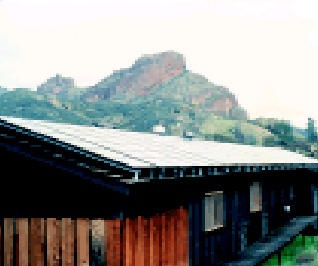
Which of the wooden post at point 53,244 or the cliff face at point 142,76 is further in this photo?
the cliff face at point 142,76

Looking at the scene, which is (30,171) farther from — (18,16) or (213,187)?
(18,16)

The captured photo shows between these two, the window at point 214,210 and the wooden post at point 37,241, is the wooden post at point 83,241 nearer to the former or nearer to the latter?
the wooden post at point 37,241

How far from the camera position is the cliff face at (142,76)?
13650 cm

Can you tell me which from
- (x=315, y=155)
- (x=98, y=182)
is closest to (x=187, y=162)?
(x=98, y=182)

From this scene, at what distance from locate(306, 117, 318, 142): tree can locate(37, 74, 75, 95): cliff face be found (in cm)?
8106

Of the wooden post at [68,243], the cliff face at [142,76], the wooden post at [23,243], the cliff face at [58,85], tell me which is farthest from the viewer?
the cliff face at [58,85]

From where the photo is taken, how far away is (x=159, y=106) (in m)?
113

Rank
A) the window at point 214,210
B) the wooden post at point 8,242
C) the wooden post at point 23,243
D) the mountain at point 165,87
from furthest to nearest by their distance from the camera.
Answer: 1. the mountain at point 165,87
2. the window at point 214,210
3. the wooden post at point 8,242
4. the wooden post at point 23,243

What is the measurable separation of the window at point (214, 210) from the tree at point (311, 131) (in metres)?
72.2

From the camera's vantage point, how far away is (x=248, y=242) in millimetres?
12875

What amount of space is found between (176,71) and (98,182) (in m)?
134

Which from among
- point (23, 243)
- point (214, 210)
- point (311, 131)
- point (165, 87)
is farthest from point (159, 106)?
point (23, 243)

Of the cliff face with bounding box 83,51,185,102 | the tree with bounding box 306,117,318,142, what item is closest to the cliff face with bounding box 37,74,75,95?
the cliff face with bounding box 83,51,185,102

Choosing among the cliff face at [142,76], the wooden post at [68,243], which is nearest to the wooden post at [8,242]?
the wooden post at [68,243]
